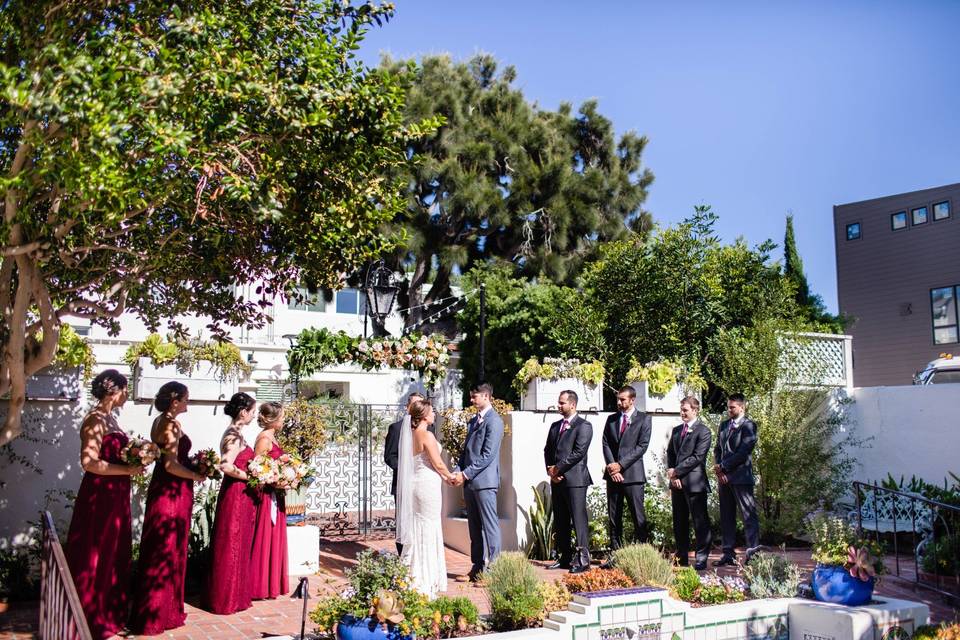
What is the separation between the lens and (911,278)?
78.0ft

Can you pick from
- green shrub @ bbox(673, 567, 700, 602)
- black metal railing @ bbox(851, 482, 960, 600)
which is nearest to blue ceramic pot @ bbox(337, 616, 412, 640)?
green shrub @ bbox(673, 567, 700, 602)

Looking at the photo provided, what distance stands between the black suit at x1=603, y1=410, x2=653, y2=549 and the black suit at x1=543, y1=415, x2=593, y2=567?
499 mm

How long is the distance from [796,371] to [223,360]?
828cm

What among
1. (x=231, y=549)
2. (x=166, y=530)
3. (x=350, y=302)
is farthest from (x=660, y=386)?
(x=350, y=302)

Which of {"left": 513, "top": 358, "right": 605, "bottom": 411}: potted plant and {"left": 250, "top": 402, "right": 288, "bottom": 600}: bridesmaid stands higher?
{"left": 513, "top": 358, "right": 605, "bottom": 411}: potted plant

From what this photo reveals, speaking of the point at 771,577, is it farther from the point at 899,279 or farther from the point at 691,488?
the point at 899,279

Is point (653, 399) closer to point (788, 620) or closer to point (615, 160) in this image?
point (788, 620)

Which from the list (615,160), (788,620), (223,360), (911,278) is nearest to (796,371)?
(788,620)

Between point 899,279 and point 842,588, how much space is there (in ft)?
67.1

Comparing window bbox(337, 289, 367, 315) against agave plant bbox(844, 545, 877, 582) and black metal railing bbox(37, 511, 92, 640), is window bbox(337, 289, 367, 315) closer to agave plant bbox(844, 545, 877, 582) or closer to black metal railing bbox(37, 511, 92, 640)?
black metal railing bbox(37, 511, 92, 640)

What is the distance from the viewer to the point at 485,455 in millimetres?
8453

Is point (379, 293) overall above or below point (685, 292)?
below

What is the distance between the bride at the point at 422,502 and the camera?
25.0ft

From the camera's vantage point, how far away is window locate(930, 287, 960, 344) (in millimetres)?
22469
